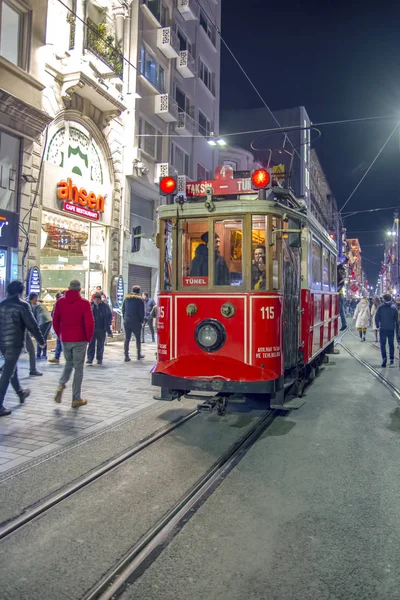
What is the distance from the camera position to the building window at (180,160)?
81.5 feet

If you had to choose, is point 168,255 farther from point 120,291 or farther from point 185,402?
point 120,291

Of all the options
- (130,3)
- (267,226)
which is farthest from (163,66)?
(267,226)

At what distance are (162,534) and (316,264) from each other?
6.95 m

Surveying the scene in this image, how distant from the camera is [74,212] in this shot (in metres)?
16.4

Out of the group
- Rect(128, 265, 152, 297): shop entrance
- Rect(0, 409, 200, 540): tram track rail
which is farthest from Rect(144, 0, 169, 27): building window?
Rect(0, 409, 200, 540): tram track rail

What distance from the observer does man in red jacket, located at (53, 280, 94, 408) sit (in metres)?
7.51

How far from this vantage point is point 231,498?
423 cm

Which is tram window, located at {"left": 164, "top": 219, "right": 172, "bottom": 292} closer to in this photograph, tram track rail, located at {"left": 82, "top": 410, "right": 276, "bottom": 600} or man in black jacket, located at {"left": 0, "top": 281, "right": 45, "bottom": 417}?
man in black jacket, located at {"left": 0, "top": 281, "right": 45, "bottom": 417}

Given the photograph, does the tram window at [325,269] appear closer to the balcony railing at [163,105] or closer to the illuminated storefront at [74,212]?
the illuminated storefront at [74,212]

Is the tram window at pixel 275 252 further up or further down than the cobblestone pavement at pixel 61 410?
further up

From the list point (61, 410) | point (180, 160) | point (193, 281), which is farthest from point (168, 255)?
point (180, 160)

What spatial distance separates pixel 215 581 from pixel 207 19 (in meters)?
32.0

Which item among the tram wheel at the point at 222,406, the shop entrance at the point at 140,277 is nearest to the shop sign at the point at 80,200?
the shop entrance at the point at 140,277

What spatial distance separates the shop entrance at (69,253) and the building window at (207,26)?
17.4 m
